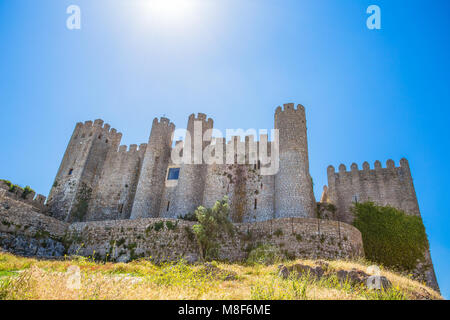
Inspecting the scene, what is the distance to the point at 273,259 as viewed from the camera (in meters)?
15.6

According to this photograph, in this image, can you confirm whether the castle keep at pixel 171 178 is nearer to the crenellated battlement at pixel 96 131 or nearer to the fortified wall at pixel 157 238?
the crenellated battlement at pixel 96 131

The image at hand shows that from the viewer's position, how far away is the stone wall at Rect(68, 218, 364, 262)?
1662 cm

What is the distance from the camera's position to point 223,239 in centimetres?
1830

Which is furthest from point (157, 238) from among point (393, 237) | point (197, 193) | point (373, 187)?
point (373, 187)

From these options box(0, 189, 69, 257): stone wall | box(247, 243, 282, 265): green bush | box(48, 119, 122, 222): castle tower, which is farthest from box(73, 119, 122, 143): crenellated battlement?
box(247, 243, 282, 265): green bush

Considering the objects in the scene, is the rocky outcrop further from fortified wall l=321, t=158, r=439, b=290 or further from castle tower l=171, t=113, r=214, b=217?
fortified wall l=321, t=158, r=439, b=290

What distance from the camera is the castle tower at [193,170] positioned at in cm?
2438

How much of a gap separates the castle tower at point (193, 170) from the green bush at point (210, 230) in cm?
512

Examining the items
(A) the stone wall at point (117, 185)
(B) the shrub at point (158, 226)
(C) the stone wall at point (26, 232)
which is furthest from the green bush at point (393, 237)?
(C) the stone wall at point (26, 232)

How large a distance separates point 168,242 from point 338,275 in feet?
39.2

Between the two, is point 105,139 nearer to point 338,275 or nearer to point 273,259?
point 273,259

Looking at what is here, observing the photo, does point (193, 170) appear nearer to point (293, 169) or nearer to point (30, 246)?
point (293, 169)

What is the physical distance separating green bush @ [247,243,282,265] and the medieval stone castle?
722 millimetres

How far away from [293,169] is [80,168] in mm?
20564
